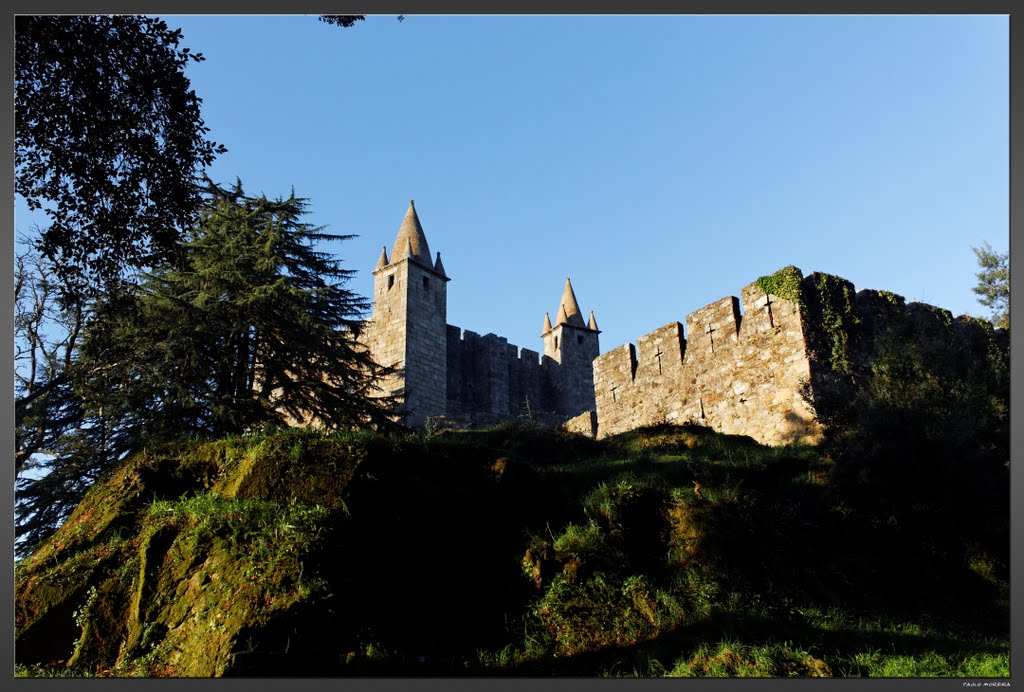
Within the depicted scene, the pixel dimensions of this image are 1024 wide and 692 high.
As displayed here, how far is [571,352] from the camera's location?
4028cm

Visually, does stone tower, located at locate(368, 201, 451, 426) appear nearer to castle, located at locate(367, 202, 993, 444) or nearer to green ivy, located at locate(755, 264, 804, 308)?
castle, located at locate(367, 202, 993, 444)

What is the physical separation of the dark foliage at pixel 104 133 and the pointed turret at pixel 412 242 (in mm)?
22440

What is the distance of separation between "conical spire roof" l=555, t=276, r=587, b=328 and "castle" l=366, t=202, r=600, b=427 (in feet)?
0.18

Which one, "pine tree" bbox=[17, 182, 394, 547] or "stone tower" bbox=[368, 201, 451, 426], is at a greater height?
"stone tower" bbox=[368, 201, 451, 426]

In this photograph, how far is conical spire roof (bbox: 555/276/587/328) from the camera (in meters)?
41.4

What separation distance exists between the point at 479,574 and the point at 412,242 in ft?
85.4

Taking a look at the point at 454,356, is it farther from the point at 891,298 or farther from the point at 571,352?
the point at 891,298

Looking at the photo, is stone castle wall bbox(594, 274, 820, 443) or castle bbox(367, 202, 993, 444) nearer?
castle bbox(367, 202, 993, 444)

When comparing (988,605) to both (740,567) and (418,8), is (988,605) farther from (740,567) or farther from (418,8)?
(418,8)

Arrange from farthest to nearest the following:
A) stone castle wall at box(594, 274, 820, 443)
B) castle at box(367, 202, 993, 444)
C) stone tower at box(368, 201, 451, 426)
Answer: stone tower at box(368, 201, 451, 426)
stone castle wall at box(594, 274, 820, 443)
castle at box(367, 202, 993, 444)

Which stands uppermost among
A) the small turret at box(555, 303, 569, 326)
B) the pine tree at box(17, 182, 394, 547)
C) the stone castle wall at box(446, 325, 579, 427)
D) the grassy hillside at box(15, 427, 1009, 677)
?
the small turret at box(555, 303, 569, 326)

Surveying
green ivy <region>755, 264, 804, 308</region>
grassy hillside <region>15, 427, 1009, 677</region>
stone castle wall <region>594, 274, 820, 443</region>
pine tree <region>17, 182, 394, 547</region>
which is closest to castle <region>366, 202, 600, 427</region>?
stone castle wall <region>594, 274, 820, 443</region>

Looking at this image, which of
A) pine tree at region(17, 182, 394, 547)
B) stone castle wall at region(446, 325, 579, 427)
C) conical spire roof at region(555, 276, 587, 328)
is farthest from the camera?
conical spire roof at region(555, 276, 587, 328)

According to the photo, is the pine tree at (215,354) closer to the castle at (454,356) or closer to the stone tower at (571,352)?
the castle at (454,356)
